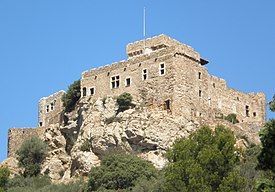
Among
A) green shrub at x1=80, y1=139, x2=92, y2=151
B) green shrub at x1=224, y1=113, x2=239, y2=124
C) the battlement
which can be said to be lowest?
green shrub at x1=80, y1=139, x2=92, y2=151

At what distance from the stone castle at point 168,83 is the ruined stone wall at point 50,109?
2254 mm

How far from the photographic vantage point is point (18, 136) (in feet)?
218

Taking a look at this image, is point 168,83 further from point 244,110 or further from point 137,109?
point 244,110

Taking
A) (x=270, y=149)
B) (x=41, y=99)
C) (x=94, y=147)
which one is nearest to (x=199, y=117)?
(x=94, y=147)

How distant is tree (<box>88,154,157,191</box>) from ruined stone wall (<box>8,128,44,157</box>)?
14.1 metres

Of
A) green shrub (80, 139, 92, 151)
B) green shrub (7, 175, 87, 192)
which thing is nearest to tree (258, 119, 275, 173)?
green shrub (7, 175, 87, 192)

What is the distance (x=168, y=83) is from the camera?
55594mm

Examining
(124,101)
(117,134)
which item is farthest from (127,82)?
(117,134)

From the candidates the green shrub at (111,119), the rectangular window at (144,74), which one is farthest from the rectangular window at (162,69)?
the green shrub at (111,119)

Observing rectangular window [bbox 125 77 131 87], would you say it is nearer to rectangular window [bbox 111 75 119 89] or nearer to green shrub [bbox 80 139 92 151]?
rectangular window [bbox 111 75 119 89]

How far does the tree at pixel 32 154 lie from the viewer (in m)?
60.7

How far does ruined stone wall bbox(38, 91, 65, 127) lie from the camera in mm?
66375

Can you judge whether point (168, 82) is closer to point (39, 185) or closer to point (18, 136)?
point (39, 185)

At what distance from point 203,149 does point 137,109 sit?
47.1ft
